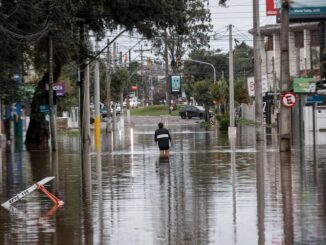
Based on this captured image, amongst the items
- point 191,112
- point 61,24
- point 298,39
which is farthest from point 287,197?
point 191,112

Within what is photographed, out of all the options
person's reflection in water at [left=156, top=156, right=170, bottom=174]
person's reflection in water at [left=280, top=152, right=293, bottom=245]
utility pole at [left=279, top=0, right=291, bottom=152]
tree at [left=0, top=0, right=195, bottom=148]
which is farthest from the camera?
tree at [left=0, top=0, right=195, bottom=148]

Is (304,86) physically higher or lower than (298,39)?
lower

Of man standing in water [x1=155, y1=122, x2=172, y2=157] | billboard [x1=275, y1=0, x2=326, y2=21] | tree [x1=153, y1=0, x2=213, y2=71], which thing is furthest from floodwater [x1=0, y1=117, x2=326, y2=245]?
tree [x1=153, y1=0, x2=213, y2=71]

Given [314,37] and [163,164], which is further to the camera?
[314,37]

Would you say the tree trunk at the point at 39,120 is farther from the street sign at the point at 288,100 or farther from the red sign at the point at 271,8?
the street sign at the point at 288,100

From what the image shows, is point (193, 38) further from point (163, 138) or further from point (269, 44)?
point (163, 138)

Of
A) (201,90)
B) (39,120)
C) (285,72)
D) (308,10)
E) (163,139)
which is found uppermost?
(308,10)

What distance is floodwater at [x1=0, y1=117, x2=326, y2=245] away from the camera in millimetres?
11773

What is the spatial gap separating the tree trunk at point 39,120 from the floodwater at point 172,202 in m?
15.6

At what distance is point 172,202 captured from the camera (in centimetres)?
1589

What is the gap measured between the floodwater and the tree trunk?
51.3ft

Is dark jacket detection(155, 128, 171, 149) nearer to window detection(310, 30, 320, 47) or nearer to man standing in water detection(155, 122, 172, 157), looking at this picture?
man standing in water detection(155, 122, 172, 157)

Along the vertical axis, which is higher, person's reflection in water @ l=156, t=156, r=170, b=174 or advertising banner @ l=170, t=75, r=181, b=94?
advertising banner @ l=170, t=75, r=181, b=94

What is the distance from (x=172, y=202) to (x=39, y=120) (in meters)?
29.8
